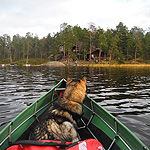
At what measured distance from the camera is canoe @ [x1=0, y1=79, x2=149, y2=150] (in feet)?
8.92

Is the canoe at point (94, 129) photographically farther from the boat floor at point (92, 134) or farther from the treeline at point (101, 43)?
the treeline at point (101, 43)

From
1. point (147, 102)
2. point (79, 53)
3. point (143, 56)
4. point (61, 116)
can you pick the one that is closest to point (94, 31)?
point (79, 53)

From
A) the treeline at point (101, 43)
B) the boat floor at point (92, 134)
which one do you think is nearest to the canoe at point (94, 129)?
the boat floor at point (92, 134)

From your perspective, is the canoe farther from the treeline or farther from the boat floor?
the treeline

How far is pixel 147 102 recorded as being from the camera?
28.2 feet

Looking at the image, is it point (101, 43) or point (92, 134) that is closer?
point (92, 134)

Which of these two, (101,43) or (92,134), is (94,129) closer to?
(92,134)

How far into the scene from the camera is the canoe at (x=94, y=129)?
2720 mm

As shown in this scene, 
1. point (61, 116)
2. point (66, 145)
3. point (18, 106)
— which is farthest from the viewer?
point (18, 106)

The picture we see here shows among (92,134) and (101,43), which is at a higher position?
(101,43)

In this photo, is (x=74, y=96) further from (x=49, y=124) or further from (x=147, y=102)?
(x=147, y=102)

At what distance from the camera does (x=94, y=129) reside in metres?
4.29

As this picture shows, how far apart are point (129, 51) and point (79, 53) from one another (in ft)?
101

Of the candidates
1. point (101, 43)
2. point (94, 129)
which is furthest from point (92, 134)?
point (101, 43)
